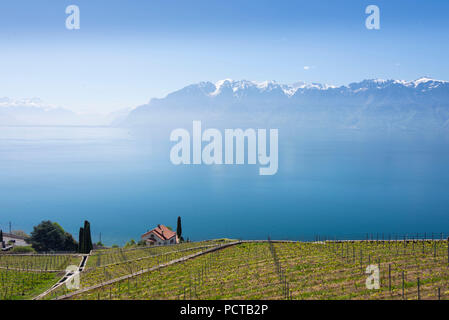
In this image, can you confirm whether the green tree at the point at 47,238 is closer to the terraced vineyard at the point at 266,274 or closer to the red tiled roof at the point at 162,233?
the red tiled roof at the point at 162,233

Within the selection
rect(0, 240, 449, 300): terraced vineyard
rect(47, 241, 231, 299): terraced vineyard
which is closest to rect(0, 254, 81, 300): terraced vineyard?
rect(0, 240, 449, 300): terraced vineyard

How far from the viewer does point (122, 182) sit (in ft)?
484

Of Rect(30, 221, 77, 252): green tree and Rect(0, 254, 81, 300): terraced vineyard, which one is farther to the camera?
Rect(30, 221, 77, 252): green tree

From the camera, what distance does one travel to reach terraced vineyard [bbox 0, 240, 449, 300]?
58.6ft

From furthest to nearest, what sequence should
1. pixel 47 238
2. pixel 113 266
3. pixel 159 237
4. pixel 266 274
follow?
pixel 159 237 → pixel 47 238 → pixel 113 266 → pixel 266 274

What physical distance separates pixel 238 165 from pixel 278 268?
167 metres

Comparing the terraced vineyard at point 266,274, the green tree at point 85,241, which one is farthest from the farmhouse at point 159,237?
the terraced vineyard at point 266,274

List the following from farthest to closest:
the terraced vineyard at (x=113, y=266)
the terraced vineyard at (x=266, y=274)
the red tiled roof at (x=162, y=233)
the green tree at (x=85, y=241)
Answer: the red tiled roof at (x=162, y=233) < the green tree at (x=85, y=241) < the terraced vineyard at (x=113, y=266) < the terraced vineyard at (x=266, y=274)

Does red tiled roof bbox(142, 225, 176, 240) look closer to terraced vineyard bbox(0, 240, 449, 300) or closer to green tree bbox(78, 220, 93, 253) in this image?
Result: green tree bbox(78, 220, 93, 253)

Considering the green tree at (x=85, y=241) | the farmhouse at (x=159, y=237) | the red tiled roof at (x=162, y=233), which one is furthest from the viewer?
the red tiled roof at (x=162, y=233)

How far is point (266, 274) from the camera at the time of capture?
72.5 ft

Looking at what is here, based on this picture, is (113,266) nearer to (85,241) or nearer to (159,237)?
(85,241)

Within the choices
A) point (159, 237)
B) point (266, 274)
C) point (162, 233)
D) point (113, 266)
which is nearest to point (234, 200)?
point (162, 233)

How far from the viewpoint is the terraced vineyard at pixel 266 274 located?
17.9 metres
